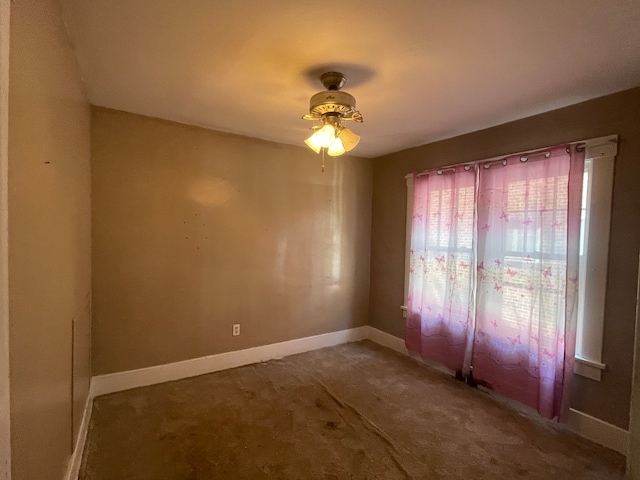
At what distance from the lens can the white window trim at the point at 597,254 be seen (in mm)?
2232

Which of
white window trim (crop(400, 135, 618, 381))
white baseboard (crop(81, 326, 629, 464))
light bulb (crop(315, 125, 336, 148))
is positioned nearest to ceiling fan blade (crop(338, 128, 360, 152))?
light bulb (crop(315, 125, 336, 148))

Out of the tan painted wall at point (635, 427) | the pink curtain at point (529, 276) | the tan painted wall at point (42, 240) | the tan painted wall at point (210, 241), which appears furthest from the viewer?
the tan painted wall at point (210, 241)

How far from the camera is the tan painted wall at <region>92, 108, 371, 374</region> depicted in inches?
108

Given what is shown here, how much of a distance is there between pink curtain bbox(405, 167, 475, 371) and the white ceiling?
30.7 inches

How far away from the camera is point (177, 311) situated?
10.00 feet

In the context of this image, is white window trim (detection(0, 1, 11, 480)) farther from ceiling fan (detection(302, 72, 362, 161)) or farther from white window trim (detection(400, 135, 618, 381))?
white window trim (detection(400, 135, 618, 381))

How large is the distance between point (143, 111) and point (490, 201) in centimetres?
310

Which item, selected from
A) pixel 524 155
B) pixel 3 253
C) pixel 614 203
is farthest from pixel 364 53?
pixel 614 203

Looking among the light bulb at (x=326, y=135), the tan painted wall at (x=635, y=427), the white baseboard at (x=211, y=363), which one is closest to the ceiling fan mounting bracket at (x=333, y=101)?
the light bulb at (x=326, y=135)

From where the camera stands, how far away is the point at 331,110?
2.01m

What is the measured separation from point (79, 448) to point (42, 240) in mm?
1503

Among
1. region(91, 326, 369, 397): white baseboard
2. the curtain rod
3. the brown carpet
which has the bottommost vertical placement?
the brown carpet

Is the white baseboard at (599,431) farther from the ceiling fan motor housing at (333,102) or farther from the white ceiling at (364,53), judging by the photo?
the ceiling fan motor housing at (333,102)

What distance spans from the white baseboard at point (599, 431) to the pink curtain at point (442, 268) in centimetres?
85
